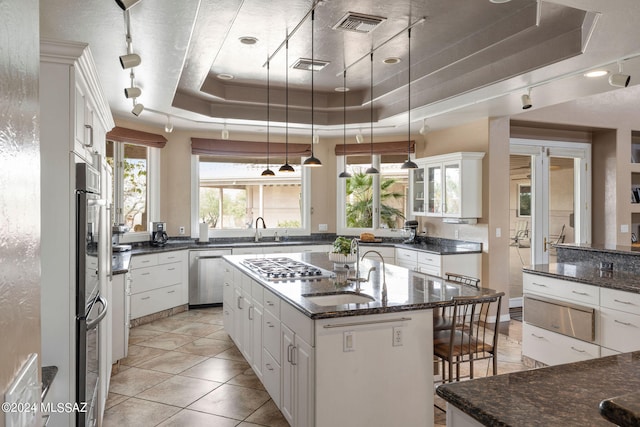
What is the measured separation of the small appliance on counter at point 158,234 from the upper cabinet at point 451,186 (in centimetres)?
362

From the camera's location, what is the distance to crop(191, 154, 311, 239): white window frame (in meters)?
6.61

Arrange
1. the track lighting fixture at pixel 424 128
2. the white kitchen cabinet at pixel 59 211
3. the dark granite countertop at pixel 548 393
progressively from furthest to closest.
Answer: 1. the track lighting fixture at pixel 424 128
2. the white kitchen cabinet at pixel 59 211
3. the dark granite countertop at pixel 548 393

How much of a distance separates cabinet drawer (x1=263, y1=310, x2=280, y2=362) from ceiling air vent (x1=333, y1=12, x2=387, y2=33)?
2.33 m

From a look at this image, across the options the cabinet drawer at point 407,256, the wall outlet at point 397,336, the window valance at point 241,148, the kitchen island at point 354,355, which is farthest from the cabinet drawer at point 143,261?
the wall outlet at point 397,336

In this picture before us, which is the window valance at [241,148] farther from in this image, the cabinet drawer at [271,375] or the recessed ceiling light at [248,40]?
the cabinet drawer at [271,375]

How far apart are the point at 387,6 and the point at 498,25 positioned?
107 cm

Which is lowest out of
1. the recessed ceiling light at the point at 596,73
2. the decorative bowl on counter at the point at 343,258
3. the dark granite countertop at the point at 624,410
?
the decorative bowl on counter at the point at 343,258

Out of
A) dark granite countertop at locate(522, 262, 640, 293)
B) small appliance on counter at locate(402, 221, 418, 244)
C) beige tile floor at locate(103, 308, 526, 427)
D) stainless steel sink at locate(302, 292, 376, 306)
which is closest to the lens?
stainless steel sink at locate(302, 292, 376, 306)

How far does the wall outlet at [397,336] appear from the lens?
8.30 feet

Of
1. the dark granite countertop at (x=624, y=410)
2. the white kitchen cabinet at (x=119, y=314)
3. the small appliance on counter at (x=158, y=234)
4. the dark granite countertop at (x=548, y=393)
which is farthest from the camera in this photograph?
the small appliance on counter at (x=158, y=234)

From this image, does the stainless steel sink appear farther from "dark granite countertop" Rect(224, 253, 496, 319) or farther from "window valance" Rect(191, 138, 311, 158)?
"window valance" Rect(191, 138, 311, 158)

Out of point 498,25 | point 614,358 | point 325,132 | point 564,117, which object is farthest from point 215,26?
point 564,117

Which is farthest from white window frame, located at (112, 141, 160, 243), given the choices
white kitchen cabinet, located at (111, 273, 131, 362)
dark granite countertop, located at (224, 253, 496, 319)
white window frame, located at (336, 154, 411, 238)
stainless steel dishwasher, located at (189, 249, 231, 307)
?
white window frame, located at (336, 154, 411, 238)

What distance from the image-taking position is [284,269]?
3.72 meters
